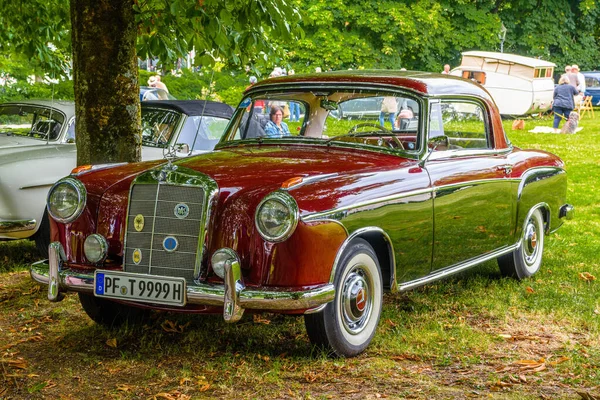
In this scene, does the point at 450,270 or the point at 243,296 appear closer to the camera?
the point at 243,296

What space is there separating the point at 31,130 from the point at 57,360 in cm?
482

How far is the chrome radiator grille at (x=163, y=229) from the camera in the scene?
197 inches

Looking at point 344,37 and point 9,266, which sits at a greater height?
point 344,37

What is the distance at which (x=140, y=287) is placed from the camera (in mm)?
4980

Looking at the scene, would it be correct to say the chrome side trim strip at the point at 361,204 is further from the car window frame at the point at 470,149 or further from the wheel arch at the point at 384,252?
the car window frame at the point at 470,149

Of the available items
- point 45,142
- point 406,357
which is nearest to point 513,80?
point 45,142

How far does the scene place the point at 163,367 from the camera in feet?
16.6

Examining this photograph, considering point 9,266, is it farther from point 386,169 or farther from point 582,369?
point 582,369

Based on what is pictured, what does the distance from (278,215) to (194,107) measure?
5.10 m

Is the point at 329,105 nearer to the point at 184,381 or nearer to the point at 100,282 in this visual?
the point at 100,282

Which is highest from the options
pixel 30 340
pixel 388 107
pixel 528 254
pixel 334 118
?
pixel 388 107

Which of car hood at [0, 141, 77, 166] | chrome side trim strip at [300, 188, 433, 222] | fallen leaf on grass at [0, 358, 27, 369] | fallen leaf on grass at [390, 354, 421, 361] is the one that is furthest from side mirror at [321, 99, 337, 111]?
car hood at [0, 141, 77, 166]

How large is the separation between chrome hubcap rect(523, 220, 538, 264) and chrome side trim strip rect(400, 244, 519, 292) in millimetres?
377

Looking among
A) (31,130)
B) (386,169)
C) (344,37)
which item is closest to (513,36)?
(344,37)
